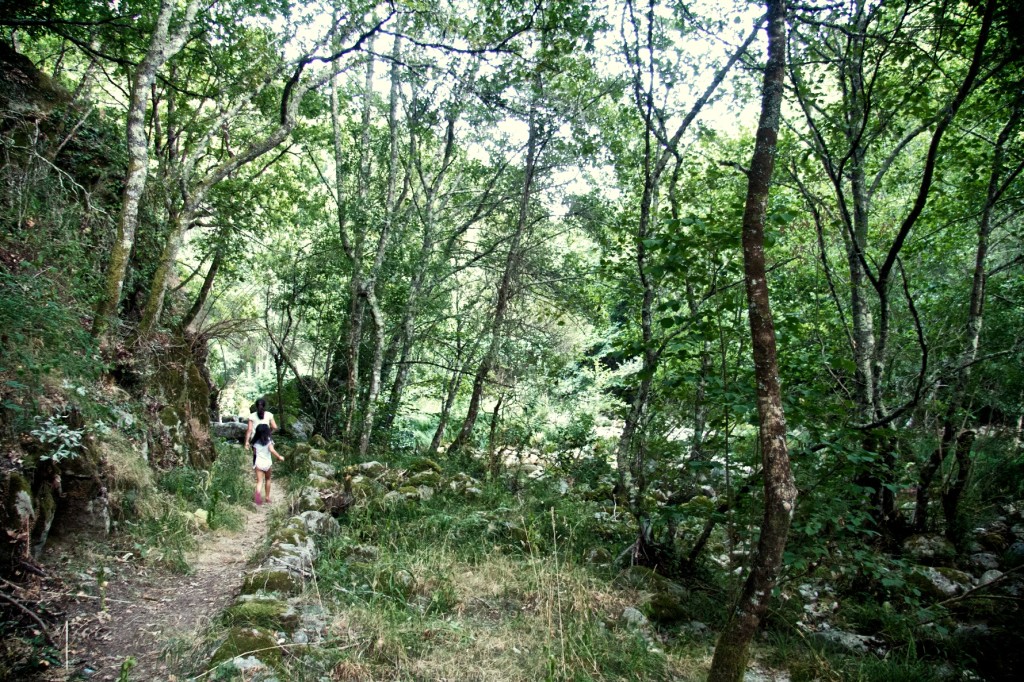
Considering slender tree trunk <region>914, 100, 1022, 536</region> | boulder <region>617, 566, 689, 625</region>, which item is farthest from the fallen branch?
slender tree trunk <region>914, 100, 1022, 536</region>

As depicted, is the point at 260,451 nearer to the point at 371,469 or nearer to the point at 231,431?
the point at 371,469

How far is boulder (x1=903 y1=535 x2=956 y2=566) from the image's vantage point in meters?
6.19

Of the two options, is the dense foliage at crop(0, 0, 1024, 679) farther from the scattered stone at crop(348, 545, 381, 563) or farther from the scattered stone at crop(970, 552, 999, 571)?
the scattered stone at crop(348, 545, 381, 563)

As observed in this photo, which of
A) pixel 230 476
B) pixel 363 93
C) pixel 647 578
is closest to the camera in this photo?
pixel 647 578

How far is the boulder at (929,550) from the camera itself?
6.19 metres

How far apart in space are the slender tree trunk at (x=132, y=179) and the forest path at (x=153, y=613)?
2.81 meters

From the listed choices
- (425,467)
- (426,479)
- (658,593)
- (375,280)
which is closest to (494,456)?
(425,467)

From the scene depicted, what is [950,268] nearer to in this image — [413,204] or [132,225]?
[413,204]

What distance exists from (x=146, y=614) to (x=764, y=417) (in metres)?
4.84

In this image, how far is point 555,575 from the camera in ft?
15.6

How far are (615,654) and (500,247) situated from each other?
9.81 meters

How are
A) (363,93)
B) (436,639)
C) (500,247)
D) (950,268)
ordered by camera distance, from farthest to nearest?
(500,247) < (363,93) < (950,268) < (436,639)

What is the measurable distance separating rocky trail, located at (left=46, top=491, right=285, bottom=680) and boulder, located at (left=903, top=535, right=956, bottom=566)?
290 inches

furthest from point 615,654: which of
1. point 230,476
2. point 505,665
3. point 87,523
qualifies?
point 230,476
